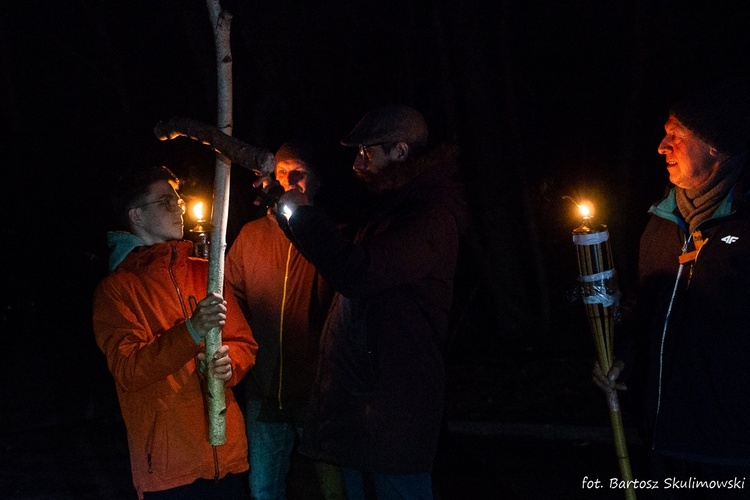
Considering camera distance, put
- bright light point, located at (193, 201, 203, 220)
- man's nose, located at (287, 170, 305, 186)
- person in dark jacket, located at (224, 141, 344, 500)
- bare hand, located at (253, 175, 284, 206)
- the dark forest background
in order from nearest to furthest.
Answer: bare hand, located at (253, 175, 284, 206) < bright light point, located at (193, 201, 203, 220) < person in dark jacket, located at (224, 141, 344, 500) < man's nose, located at (287, 170, 305, 186) < the dark forest background

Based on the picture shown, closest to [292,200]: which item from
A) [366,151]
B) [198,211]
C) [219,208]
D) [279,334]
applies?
[219,208]

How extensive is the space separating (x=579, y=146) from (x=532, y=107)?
1199 mm

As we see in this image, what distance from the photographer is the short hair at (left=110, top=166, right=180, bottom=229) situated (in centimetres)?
384

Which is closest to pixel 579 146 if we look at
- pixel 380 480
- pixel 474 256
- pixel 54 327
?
pixel 474 256

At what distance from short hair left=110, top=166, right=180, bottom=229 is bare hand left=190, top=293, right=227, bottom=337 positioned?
2.27ft

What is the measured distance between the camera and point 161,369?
343 cm

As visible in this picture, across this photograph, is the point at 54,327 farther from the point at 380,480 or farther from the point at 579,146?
the point at 380,480

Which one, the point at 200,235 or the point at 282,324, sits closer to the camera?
the point at 200,235

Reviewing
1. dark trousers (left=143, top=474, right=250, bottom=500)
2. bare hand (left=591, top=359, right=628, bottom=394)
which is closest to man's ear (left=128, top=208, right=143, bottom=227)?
dark trousers (left=143, top=474, right=250, bottom=500)

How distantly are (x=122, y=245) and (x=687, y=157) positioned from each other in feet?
8.41

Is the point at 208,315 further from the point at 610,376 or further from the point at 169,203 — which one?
the point at 610,376

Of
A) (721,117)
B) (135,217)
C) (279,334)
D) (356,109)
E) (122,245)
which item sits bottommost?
(279,334)

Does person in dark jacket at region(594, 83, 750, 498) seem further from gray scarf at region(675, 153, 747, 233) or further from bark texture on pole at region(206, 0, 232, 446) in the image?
bark texture on pole at region(206, 0, 232, 446)

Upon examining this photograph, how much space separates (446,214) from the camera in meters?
3.78
